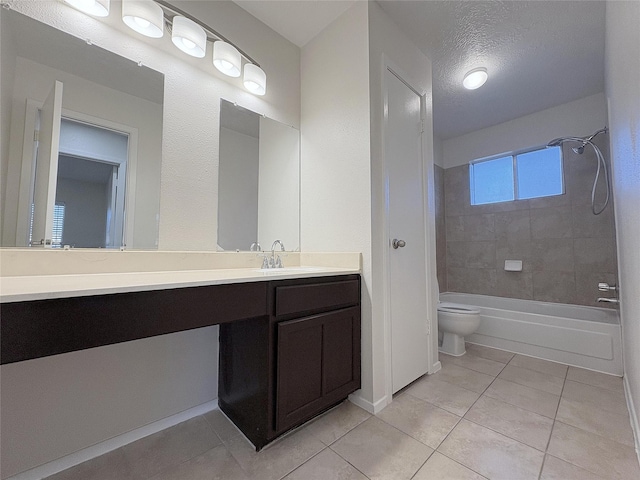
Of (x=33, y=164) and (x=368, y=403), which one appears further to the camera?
(x=368, y=403)

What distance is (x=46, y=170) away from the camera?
1.09 meters

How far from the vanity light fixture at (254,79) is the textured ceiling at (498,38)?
→ 1.29 ft

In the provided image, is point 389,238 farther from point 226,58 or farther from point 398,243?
point 226,58

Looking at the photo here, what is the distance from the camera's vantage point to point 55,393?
1.07 meters

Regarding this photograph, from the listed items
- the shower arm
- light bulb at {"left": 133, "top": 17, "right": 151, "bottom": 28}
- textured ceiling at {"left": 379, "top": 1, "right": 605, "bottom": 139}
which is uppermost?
textured ceiling at {"left": 379, "top": 1, "right": 605, "bottom": 139}

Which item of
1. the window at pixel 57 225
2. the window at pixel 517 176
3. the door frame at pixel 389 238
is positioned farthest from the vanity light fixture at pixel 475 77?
the window at pixel 57 225

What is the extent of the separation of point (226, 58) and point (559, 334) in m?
3.06

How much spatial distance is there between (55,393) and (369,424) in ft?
4.53

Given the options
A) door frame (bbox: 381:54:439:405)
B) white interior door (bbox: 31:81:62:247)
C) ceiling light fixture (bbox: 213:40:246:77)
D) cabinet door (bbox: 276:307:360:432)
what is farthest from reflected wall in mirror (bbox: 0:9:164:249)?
door frame (bbox: 381:54:439:405)

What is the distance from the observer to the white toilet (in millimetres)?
2215

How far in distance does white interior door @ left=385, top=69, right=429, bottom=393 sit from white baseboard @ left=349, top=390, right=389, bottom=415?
5.7 inches

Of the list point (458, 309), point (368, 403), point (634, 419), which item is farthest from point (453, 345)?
point (368, 403)

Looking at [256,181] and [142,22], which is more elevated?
[142,22]

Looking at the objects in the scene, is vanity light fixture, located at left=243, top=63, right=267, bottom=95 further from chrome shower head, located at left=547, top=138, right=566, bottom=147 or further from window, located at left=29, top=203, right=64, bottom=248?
chrome shower head, located at left=547, top=138, right=566, bottom=147
